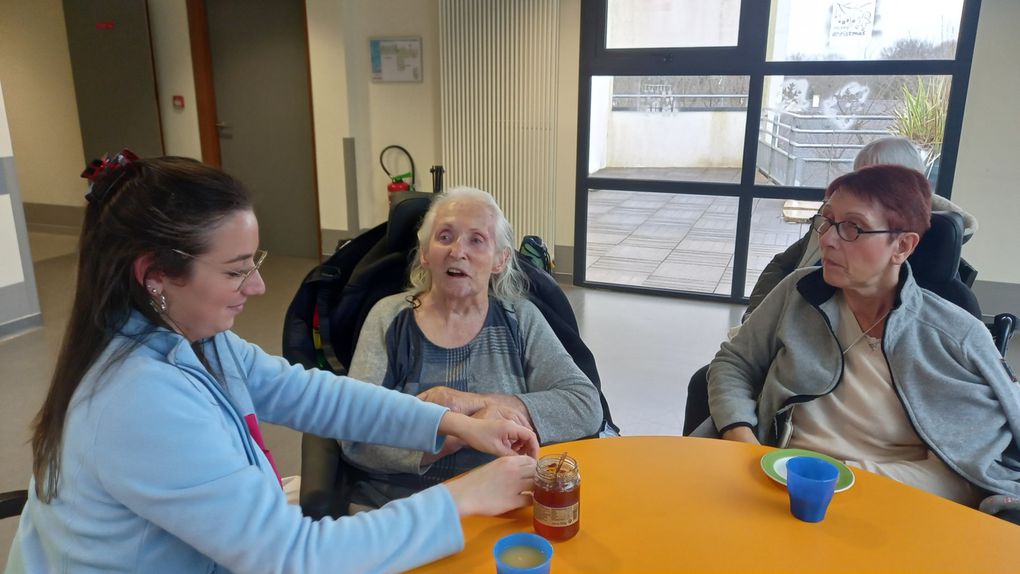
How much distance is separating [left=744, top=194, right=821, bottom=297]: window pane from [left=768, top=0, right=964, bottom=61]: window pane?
0.95 meters

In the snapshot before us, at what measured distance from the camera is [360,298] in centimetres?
214

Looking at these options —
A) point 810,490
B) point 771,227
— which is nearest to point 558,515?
point 810,490

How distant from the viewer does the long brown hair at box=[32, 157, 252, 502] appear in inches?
40.1

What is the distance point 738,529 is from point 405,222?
4.39ft

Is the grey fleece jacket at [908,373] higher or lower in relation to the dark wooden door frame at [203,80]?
lower

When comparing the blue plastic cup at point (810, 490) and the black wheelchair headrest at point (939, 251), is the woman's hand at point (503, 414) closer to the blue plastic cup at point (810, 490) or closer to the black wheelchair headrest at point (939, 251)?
the blue plastic cup at point (810, 490)

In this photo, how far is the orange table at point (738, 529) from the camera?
114 cm

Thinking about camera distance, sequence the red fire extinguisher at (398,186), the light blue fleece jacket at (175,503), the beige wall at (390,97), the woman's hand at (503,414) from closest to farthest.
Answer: the light blue fleece jacket at (175,503) → the woman's hand at (503,414) → the beige wall at (390,97) → the red fire extinguisher at (398,186)

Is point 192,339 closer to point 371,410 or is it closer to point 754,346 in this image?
point 371,410

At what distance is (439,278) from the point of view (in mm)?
1962

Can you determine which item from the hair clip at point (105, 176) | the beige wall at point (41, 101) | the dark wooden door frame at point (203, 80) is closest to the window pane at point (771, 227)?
the hair clip at point (105, 176)

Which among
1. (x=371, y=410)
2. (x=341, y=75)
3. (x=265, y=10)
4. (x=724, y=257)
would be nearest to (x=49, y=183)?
(x=265, y=10)

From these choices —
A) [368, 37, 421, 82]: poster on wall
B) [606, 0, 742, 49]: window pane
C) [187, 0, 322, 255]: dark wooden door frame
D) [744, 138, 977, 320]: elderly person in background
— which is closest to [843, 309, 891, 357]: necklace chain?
[744, 138, 977, 320]: elderly person in background

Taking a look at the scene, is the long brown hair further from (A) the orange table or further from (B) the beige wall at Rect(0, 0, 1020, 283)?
(B) the beige wall at Rect(0, 0, 1020, 283)
